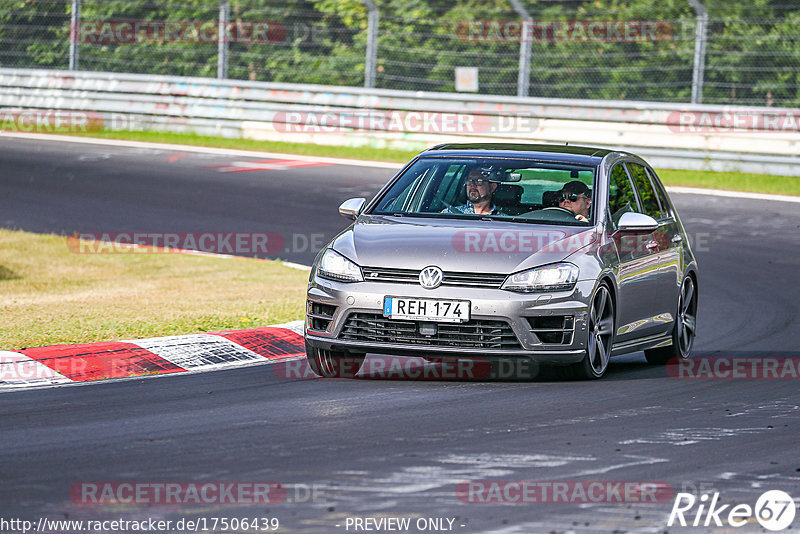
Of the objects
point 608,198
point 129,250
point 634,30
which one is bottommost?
point 129,250

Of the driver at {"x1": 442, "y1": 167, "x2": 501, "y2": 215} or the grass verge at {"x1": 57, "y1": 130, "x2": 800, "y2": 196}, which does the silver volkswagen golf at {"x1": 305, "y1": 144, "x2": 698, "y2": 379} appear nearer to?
the driver at {"x1": 442, "y1": 167, "x2": 501, "y2": 215}

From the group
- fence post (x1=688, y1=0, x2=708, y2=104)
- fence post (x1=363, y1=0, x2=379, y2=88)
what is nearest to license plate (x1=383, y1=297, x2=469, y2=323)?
fence post (x1=688, y1=0, x2=708, y2=104)

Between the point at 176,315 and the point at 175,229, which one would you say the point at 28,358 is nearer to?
the point at 176,315

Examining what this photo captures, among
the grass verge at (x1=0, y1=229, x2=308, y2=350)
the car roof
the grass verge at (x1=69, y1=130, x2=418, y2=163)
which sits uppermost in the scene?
the car roof

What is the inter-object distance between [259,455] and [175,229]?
11054mm

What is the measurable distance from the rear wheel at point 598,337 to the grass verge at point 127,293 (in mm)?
2996

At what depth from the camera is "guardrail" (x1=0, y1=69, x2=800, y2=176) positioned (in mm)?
22078

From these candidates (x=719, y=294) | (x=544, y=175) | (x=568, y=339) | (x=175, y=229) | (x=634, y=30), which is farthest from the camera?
(x=634, y=30)

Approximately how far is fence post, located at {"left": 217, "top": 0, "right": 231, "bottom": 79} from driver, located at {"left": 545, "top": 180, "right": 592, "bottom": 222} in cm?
1724

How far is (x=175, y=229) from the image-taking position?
1722cm

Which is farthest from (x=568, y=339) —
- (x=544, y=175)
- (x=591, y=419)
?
(x=544, y=175)

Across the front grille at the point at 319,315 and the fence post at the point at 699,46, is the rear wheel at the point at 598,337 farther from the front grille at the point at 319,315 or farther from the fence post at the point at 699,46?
the fence post at the point at 699,46

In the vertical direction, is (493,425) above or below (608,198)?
below

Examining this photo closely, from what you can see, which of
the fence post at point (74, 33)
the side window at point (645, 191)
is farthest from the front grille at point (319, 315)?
the fence post at point (74, 33)
